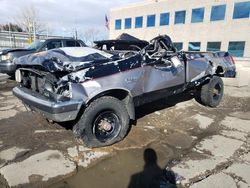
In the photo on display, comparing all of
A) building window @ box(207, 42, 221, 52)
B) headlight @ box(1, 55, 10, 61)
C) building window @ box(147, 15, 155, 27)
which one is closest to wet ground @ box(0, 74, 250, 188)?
headlight @ box(1, 55, 10, 61)

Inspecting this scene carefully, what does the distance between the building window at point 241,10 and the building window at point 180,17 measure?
21.3 ft

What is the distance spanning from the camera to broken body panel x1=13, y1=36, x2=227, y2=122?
3.41 m

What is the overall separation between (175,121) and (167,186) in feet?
8.10

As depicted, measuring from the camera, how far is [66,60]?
12.6ft

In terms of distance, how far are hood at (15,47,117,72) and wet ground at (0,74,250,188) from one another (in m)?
1.28

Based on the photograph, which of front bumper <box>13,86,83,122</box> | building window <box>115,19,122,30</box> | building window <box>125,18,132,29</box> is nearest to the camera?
front bumper <box>13,86,83,122</box>

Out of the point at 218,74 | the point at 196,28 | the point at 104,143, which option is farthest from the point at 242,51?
the point at 104,143

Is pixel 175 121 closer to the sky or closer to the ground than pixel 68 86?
closer to the ground

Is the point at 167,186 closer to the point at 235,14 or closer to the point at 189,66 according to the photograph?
the point at 189,66

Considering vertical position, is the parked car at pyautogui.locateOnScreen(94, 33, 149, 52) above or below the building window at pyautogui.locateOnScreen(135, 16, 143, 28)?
below

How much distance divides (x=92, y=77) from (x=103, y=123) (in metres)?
0.83

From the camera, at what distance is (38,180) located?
298 centimetres

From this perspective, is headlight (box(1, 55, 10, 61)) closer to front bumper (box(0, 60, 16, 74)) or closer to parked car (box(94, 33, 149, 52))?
front bumper (box(0, 60, 16, 74))

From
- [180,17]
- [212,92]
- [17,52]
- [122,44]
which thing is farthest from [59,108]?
[180,17]
